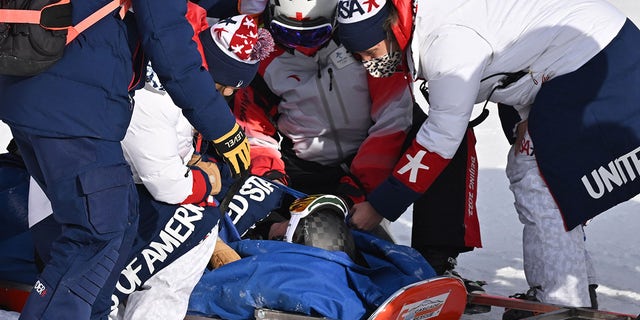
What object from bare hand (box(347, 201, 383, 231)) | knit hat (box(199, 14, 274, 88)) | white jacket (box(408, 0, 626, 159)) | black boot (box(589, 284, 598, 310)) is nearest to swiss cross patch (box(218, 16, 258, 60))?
knit hat (box(199, 14, 274, 88))

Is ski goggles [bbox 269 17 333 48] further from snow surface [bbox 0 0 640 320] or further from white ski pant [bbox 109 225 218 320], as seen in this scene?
snow surface [bbox 0 0 640 320]

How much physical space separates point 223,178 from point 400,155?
785mm

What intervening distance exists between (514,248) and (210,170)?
6.91ft

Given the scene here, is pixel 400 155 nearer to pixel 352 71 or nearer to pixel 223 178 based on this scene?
pixel 352 71

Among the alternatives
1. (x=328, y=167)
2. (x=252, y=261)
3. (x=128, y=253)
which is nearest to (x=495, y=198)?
(x=328, y=167)

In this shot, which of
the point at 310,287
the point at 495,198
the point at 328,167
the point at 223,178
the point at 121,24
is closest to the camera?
the point at 121,24

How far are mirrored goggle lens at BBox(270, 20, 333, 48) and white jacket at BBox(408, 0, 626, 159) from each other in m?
0.44

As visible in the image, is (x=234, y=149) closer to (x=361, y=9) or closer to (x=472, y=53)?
(x=361, y=9)

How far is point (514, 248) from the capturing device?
5.55 meters

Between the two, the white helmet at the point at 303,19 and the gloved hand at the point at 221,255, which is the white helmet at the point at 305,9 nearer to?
the white helmet at the point at 303,19

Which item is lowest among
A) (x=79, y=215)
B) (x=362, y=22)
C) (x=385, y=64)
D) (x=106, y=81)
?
(x=385, y=64)

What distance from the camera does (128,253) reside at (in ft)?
11.3

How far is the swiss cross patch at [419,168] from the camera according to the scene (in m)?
4.07

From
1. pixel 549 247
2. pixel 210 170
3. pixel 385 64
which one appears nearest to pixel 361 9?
pixel 385 64
